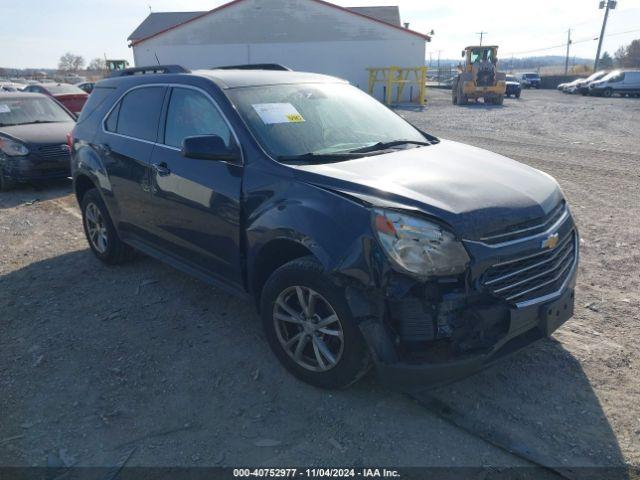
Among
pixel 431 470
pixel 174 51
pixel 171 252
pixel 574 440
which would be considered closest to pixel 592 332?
pixel 574 440

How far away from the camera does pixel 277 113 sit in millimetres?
3703

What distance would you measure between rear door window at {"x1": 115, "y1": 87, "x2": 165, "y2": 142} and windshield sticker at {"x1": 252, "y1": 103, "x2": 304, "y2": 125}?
113 cm

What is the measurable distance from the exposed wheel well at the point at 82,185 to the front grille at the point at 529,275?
4.30 m

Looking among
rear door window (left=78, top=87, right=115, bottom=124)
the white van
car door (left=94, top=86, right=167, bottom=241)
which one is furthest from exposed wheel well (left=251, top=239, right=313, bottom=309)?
the white van

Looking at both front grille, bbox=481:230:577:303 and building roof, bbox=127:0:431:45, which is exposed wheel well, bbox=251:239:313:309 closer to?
front grille, bbox=481:230:577:303

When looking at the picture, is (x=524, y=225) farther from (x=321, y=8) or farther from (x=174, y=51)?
(x=174, y=51)

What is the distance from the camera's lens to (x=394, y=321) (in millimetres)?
2705

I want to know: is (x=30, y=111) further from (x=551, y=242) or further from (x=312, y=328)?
(x=551, y=242)

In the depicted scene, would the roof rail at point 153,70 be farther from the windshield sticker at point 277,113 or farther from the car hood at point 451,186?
the car hood at point 451,186

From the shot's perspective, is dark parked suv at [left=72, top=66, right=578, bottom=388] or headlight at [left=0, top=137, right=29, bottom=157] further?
headlight at [left=0, top=137, right=29, bottom=157]

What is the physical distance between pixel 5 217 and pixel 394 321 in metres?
6.92

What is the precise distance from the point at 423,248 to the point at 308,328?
3.01ft

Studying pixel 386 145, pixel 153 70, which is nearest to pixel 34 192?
pixel 153 70

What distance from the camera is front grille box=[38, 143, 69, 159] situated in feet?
28.6
